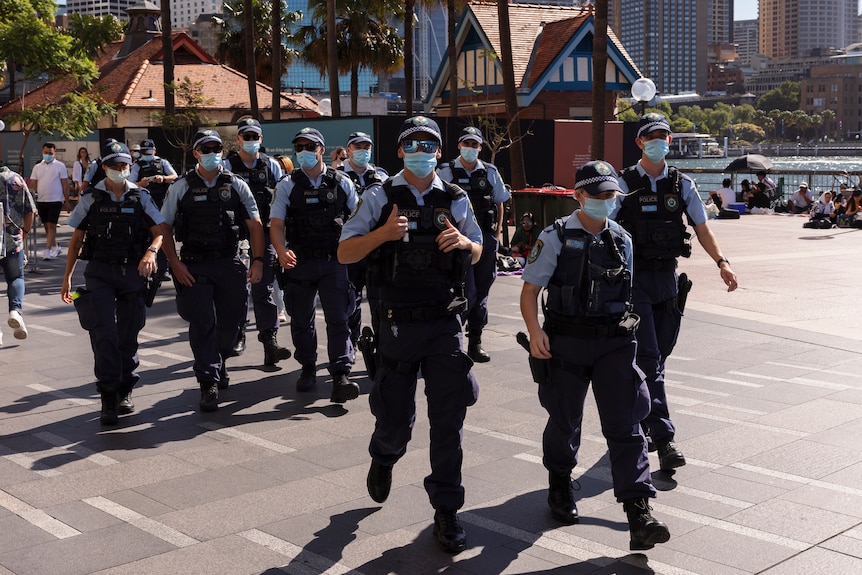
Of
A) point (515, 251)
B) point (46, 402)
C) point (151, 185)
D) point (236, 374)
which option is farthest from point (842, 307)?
point (46, 402)

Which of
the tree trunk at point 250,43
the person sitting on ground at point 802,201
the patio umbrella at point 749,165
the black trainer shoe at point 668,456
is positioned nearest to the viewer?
the black trainer shoe at point 668,456

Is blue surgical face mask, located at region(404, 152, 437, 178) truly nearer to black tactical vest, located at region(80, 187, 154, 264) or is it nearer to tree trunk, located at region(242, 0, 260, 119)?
black tactical vest, located at region(80, 187, 154, 264)

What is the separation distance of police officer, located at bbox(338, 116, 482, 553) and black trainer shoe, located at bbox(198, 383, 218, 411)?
2861 mm

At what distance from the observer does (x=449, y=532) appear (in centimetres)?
557

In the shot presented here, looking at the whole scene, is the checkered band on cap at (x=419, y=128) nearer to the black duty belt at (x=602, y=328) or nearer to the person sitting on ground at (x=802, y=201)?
the black duty belt at (x=602, y=328)

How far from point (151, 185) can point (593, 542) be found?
9655mm

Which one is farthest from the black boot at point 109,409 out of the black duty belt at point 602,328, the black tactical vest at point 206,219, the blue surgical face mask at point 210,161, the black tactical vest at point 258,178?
the black duty belt at point 602,328

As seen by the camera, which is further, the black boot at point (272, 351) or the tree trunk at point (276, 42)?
the tree trunk at point (276, 42)

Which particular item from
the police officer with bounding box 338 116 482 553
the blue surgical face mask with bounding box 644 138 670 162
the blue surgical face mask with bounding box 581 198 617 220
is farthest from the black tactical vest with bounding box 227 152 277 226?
the blue surgical face mask with bounding box 581 198 617 220

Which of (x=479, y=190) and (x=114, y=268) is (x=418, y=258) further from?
(x=479, y=190)

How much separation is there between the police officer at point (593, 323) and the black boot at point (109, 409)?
12.4 feet

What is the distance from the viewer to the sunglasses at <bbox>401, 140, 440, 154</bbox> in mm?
5938

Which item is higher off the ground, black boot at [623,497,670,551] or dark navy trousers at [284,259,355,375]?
dark navy trousers at [284,259,355,375]

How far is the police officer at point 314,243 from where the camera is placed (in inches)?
352
